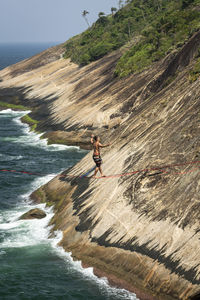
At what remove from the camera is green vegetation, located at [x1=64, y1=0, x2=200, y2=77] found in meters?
51.1

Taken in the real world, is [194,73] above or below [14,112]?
below

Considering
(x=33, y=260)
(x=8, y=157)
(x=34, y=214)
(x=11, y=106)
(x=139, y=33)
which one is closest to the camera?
(x=33, y=260)

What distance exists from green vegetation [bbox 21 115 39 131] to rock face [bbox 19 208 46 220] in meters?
29.1

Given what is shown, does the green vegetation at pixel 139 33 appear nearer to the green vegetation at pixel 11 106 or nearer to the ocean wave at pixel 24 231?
the green vegetation at pixel 11 106

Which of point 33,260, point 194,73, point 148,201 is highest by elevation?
point 194,73

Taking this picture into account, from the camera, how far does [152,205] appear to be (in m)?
20.3

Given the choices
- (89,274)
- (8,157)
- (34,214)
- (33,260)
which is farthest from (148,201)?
(8,157)

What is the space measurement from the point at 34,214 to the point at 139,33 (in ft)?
181

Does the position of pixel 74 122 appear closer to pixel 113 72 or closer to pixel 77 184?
pixel 113 72

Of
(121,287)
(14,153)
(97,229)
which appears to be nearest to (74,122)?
(14,153)

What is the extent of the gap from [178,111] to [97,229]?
921cm

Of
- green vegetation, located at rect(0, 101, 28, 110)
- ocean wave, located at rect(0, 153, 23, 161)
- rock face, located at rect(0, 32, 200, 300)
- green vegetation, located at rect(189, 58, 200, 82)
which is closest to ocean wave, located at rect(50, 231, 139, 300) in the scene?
rock face, located at rect(0, 32, 200, 300)

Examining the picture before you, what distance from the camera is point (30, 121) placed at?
59.9 meters

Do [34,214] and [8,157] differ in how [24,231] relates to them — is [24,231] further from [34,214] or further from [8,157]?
[8,157]
